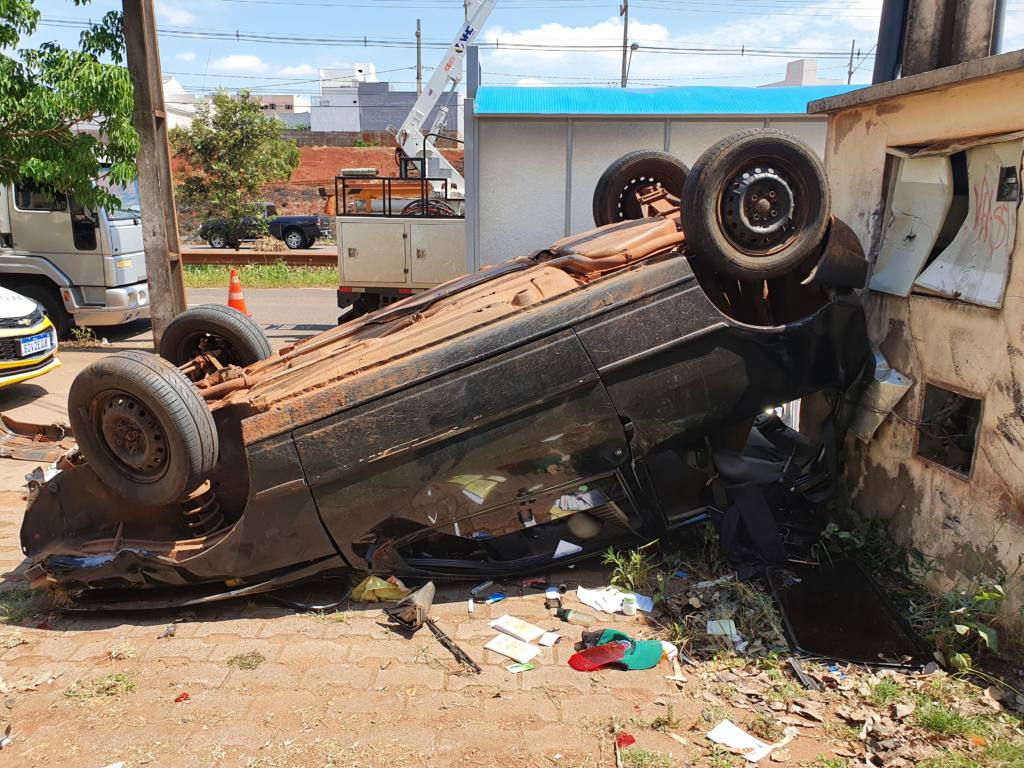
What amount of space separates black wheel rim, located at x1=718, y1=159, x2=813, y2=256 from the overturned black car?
0.03 ft

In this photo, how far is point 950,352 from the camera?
3.70 meters

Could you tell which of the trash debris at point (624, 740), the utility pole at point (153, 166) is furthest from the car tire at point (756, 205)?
the utility pole at point (153, 166)

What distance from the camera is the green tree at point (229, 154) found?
2300cm

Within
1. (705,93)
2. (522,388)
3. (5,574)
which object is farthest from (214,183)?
(522,388)

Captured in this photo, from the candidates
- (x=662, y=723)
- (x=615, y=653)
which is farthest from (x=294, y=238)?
(x=662, y=723)

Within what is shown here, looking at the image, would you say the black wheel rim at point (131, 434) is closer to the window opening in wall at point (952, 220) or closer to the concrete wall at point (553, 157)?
the window opening in wall at point (952, 220)

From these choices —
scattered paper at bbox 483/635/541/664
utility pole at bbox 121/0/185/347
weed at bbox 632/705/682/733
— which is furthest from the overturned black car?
utility pole at bbox 121/0/185/347

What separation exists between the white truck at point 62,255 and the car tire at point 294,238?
15213 millimetres

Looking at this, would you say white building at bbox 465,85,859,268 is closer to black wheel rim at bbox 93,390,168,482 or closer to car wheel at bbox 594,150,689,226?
car wheel at bbox 594,150,689,226

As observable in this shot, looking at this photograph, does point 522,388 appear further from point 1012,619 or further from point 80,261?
point 80,261

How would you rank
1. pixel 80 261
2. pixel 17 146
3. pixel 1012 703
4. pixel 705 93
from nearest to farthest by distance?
pixel 1012 703 < pixel 17 146 < pixel 80 261 < pixel 705 93

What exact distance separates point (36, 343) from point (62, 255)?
3.74m

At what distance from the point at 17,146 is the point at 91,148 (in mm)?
753

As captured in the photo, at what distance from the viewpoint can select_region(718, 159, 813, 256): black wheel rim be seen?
147 inches
